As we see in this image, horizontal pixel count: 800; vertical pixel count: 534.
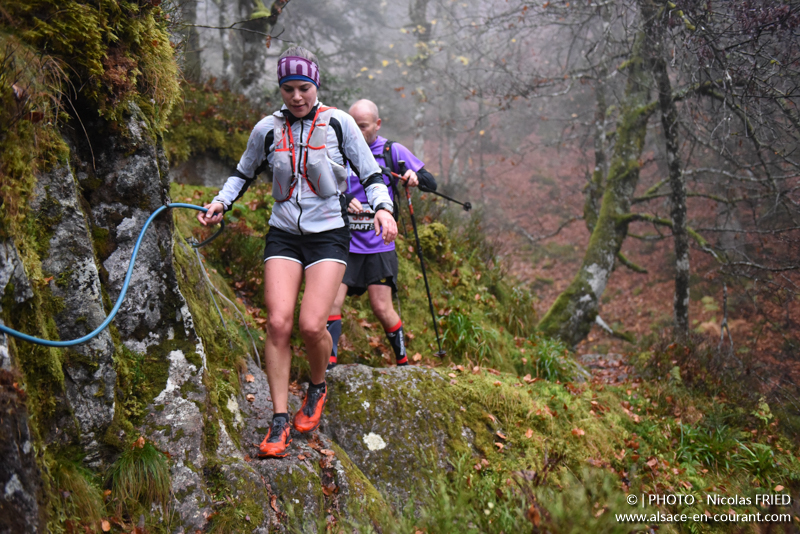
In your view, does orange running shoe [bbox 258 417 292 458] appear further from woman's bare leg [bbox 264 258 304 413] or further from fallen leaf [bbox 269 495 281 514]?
fallen leaf [bbox 269 495 281 514]

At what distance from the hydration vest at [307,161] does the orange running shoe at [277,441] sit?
1.48 metres

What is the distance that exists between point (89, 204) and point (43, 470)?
4.92ft

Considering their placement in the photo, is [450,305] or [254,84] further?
[254,84]

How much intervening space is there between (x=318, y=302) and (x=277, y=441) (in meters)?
0.92

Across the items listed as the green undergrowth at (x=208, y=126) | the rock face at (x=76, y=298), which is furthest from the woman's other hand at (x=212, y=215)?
the green undergrowth at (x=208, y=126)

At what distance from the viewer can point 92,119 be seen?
294 cm

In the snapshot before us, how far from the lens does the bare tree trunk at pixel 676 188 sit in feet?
26.7

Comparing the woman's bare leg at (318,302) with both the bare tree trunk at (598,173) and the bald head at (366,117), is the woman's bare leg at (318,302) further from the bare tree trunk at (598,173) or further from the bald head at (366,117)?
the bare tree trunk at (598,173)

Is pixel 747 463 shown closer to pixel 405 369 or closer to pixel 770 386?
pixel 770 386

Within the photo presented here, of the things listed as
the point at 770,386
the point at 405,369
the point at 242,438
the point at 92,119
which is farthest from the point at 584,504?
the point at 770,386

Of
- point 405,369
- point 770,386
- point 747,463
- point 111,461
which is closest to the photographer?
point 111,461

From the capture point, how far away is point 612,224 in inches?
375

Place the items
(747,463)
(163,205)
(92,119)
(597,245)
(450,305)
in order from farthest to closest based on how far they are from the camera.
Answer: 1. (597,245)
2. (450,305)
3. (747,463)
4. (163,205)
5. (92,119)

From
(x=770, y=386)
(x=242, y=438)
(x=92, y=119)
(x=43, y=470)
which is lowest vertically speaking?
(x=770, y=386)
